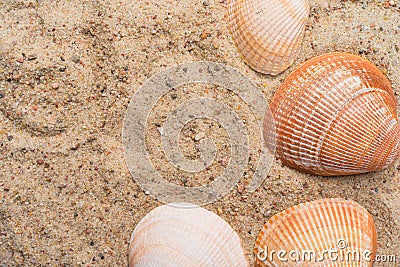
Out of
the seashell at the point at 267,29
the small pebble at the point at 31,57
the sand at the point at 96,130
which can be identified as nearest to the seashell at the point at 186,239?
the sand at the point at 96,130

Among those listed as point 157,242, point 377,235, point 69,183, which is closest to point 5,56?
point 69,183

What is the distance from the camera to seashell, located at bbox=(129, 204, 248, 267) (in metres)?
2.13

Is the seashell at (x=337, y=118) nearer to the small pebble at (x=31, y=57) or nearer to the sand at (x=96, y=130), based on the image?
the sand at (x=96, y=130)

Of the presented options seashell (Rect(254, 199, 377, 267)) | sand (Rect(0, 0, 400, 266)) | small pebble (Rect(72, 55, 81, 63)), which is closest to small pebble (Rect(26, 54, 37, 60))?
sand (Rect(0, 0, 400, 266))

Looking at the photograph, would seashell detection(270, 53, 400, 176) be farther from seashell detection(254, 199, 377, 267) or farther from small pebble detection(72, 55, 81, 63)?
small pebble detection(72, 55, 81, 63)

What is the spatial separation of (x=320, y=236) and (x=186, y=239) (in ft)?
2.03

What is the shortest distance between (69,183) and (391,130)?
150 cm

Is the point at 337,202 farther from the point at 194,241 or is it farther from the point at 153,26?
the point at 153,26

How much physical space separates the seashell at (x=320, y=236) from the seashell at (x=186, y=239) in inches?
6.1

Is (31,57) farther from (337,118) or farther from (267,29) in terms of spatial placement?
(337,118)

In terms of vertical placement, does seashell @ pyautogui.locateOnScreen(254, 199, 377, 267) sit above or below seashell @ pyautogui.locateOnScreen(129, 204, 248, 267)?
above

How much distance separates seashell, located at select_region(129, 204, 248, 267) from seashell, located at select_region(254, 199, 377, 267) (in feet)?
0.51

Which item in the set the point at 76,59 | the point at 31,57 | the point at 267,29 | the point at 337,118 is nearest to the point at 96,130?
the point at 76,59

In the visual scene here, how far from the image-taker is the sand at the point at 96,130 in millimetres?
2168
